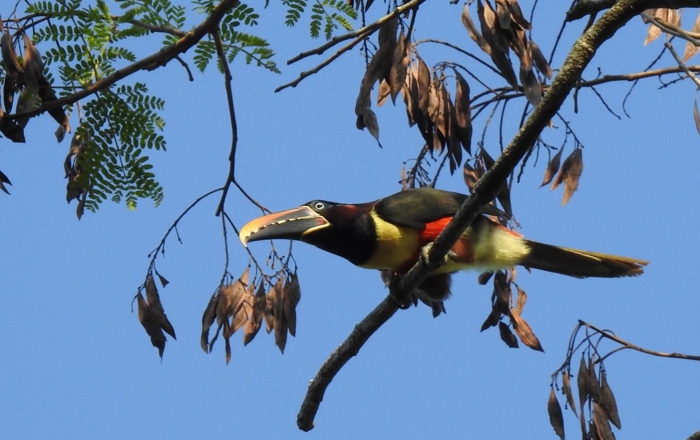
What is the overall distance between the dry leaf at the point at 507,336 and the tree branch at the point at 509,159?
4.76 feet

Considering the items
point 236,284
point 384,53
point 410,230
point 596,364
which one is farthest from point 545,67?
point 236,284

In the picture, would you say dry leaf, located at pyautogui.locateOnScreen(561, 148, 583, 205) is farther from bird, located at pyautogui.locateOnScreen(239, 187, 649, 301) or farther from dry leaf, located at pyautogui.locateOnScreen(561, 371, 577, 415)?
dry leaf, located at pyautogui.locateOnScreen(561, 371, 577, 415)

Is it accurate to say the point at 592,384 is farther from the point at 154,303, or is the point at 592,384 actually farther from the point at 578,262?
the point at 154,303

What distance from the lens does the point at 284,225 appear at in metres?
5.24

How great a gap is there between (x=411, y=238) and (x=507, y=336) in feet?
3.62

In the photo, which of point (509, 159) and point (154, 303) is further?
point (154, 303)

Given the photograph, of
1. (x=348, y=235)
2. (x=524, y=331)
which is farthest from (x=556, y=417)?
(x=348, y=235)

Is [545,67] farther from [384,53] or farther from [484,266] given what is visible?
[484,266]

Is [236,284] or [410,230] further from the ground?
[410,230]

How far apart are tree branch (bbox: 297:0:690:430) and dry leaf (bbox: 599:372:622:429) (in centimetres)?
128

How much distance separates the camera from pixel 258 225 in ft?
16.9

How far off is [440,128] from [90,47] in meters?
1.87

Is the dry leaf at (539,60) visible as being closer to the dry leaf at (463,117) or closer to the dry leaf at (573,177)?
the dry leaf at (463,117)

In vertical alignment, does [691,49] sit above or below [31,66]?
above
